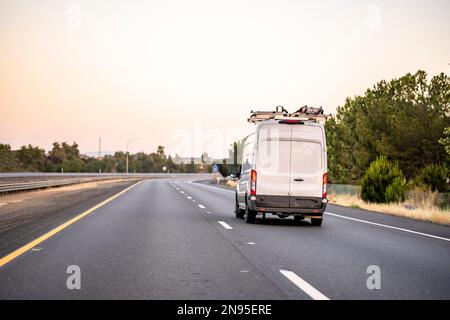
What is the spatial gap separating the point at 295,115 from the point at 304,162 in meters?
1.68

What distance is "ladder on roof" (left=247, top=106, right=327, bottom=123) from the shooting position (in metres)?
14.3

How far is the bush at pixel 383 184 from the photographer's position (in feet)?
81.4

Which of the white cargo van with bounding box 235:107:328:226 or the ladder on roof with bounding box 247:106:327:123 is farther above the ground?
the ladder on roof with bounding box 247:106:327:123

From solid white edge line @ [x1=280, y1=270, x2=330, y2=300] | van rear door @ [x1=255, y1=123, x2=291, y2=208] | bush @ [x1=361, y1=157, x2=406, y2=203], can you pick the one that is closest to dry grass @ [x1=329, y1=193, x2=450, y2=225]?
bush @ [x1=361, y1=157, x2=406, y2=203]

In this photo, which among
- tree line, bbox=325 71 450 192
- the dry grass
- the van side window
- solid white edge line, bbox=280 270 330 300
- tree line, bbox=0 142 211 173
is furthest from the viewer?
tree line, bbox=0 142 211 173

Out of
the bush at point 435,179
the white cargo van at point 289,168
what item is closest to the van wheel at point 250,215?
the white cargo van at point 289,168

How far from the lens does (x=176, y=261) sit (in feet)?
26.5

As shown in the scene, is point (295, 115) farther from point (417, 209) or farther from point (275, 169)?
point (417, 209)

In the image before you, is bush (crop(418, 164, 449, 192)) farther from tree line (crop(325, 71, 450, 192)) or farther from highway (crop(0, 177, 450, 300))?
highway (crop(0, 177, 450, 300))

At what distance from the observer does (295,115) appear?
14.6 m

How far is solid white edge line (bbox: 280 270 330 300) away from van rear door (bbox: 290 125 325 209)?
20.6ft

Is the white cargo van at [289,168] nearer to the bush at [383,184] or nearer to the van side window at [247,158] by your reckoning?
the van side window at [247,158]
